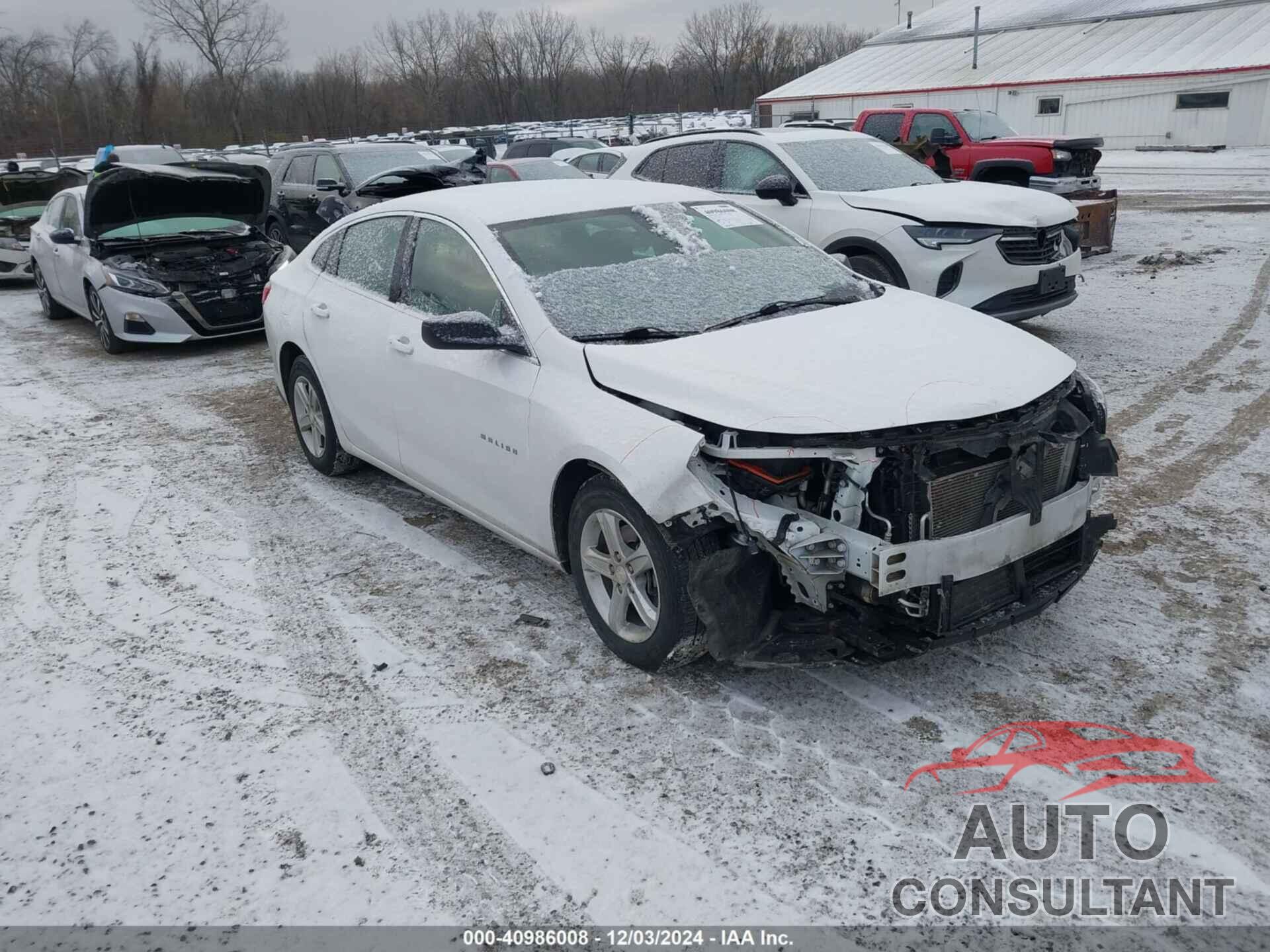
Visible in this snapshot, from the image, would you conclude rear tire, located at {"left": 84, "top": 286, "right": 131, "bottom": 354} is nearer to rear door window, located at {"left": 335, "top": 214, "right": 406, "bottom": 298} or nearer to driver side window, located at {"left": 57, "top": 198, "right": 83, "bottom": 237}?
driver side window, located at {"left": 57, "top": 198, "right": 83, "bottom": 237}

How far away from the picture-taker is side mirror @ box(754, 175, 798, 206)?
820 centimetres

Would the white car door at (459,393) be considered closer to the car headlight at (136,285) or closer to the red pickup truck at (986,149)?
the car headlight at (136,285)

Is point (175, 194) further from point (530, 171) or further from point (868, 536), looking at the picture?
point (868, 536)

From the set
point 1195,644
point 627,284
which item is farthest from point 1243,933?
point 627,284

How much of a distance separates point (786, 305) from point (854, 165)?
522 centimetres

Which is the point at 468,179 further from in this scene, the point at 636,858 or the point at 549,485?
the point at 636,858

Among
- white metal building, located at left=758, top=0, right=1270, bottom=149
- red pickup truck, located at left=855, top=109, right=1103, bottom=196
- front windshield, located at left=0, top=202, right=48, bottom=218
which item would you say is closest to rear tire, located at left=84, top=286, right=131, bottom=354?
front windshield, located at left=0, top=202, right=48, bottom=218

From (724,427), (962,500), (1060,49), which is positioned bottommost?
(962,500)

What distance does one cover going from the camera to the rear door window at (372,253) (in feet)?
16.0

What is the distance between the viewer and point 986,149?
1457 cm

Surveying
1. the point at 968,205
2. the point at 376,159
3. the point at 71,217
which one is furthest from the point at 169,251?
the point at 968,205

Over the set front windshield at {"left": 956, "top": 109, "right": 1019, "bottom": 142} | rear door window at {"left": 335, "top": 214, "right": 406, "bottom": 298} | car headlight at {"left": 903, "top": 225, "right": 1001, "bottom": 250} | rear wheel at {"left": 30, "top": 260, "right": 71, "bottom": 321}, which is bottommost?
rear wheel at {"left": 30, "top": 260, "right": 71, "bottom": 321}

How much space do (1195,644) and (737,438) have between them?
1.99m

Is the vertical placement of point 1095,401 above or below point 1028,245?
below
